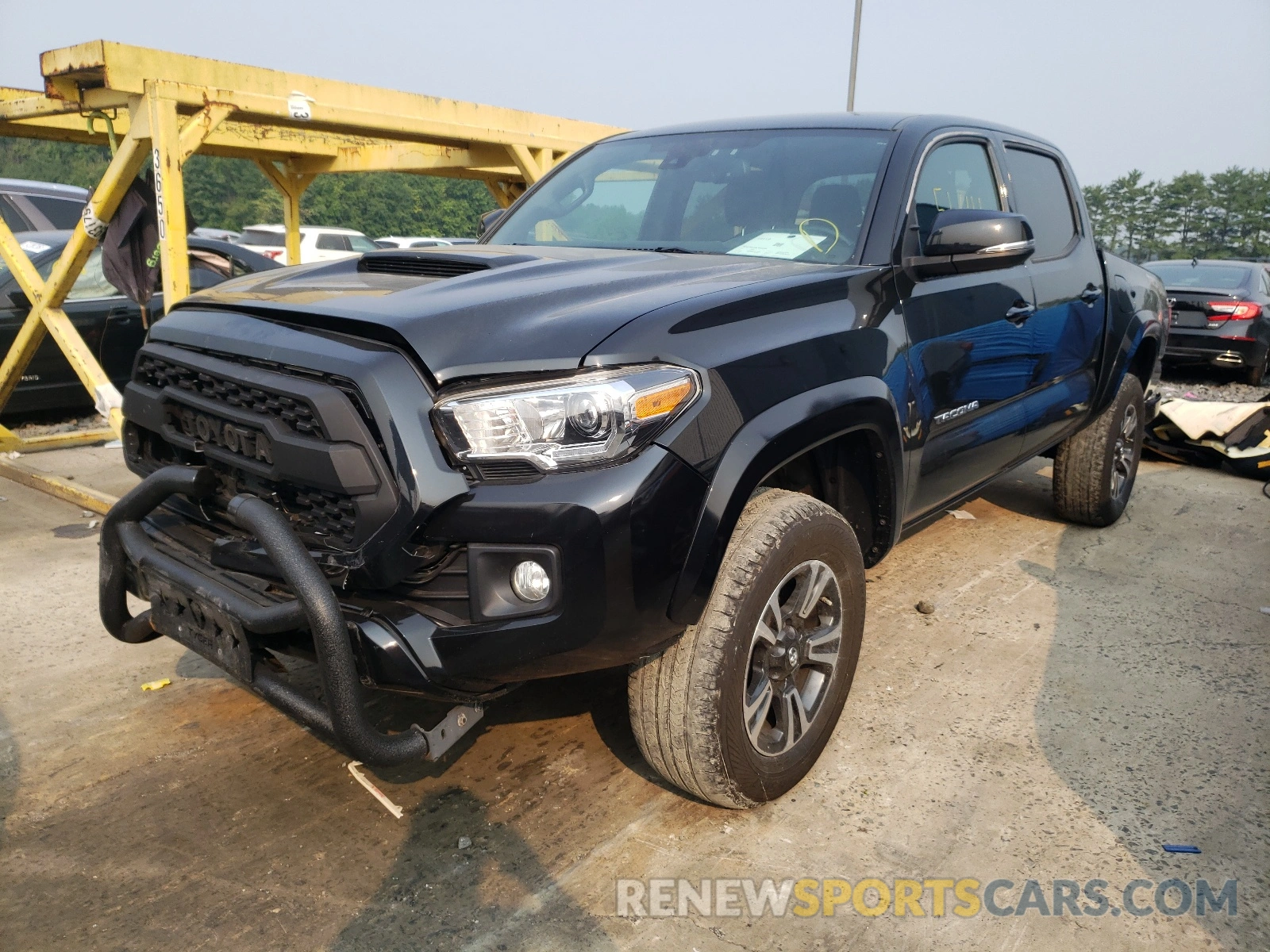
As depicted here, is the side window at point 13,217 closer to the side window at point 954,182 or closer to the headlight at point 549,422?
the side window at point 954,182

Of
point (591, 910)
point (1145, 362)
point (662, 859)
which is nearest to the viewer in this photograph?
point (591, 910)

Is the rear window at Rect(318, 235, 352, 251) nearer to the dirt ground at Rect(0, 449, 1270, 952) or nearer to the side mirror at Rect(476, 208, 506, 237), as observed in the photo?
the side mirror at Rect(476, 208, 506, 237)

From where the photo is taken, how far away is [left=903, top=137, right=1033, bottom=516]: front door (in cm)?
313

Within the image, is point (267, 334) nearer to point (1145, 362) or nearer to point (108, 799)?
point (108, 799)

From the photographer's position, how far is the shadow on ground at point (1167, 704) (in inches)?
101

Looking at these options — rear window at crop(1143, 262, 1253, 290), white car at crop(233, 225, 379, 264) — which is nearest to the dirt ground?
rear window at crop(1143, 262, 1253, 290)

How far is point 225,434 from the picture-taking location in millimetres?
2416

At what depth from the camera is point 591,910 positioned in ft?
7.56

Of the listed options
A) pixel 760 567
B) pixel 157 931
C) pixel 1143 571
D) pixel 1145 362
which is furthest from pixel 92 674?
pixel 1145 362

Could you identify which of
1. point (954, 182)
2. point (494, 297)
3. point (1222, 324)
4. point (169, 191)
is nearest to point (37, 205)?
point (169, 191)

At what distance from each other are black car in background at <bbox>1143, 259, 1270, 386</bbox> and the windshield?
850 cm

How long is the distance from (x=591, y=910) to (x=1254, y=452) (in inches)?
238

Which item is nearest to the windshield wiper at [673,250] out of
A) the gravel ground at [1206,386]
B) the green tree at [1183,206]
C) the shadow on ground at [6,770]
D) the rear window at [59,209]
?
the shadow on ground at [6,770]

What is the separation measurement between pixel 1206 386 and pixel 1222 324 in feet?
2.87
